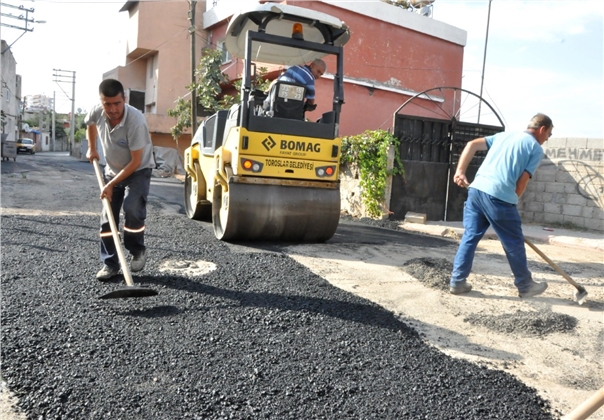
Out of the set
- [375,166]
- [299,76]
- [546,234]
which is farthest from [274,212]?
[546,234]

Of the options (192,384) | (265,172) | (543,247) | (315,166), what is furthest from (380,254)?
(192,384)

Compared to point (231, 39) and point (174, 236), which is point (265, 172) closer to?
point (174, 236)

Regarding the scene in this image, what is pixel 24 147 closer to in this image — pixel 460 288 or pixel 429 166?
pixel 429 166

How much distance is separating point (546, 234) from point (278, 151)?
196 inches

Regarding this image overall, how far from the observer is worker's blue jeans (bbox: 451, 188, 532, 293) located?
4.12 metres

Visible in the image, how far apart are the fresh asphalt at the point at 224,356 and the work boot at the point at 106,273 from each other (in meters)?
0.07

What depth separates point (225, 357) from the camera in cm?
271

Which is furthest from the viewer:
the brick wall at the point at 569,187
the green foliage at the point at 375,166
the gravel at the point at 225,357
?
the brick wall at the point at 569,187

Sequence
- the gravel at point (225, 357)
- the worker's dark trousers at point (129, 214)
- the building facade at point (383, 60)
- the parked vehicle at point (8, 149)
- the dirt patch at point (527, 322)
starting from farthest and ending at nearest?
the parked vehicle at point (8, 149)
the building facade at point (383, 60)
the worker's dark trousers at point (129, 214)
the dirt patch at point (527, 322)
the gravel at point (225, 357)

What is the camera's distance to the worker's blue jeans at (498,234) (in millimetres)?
4121

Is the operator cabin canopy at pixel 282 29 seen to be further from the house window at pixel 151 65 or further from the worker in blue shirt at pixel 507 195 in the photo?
the house window at pixel 151 65

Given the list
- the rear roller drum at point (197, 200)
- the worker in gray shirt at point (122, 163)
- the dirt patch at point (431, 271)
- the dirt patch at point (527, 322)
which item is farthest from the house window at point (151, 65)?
the dirt patch at point (527, 322)

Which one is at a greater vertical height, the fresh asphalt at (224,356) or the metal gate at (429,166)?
the metal gate at (429,166)

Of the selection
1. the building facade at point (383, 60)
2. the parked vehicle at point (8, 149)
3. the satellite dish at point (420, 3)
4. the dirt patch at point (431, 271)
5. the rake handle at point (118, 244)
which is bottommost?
the dirt patch at point (431, 271)
